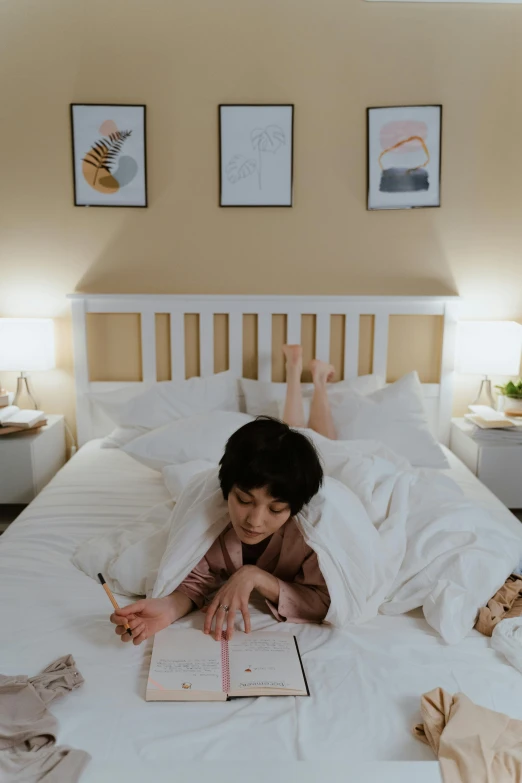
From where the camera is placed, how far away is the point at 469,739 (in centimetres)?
108

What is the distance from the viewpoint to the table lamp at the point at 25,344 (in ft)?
8.91

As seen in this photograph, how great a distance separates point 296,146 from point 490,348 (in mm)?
1183

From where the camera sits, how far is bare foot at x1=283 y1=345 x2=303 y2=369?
274cm

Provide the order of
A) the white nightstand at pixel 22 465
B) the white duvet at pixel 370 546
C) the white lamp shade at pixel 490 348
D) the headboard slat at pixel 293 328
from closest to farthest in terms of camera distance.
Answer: the white duvet at pixel 370 546
the white nightstand at pixel 22 465
the white lamp shade at pixel 490 348
the headboard slat at pixel 293 328

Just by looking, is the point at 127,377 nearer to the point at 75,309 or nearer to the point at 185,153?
the point at 75,309

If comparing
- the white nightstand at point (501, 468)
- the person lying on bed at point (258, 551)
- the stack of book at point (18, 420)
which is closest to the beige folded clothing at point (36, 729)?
the person lying on bed at point (258, 551)

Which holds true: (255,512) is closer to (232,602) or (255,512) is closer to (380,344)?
(232,602)

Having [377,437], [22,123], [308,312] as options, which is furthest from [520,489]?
[22,123]

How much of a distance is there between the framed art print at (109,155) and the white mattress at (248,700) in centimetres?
162

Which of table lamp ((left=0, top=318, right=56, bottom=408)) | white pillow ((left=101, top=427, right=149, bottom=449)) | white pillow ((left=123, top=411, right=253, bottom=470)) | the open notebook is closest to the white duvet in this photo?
the open notebook

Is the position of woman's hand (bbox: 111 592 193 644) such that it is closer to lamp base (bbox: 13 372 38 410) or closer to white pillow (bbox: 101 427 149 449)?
white pillow (bbox: 101 427 149 449)

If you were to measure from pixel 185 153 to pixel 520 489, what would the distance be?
1.97 m

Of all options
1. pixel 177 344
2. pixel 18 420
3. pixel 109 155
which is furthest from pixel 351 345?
pixel 18 420

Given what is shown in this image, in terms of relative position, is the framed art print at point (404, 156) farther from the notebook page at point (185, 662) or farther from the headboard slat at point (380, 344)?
the notebook page at point (185, 662)
